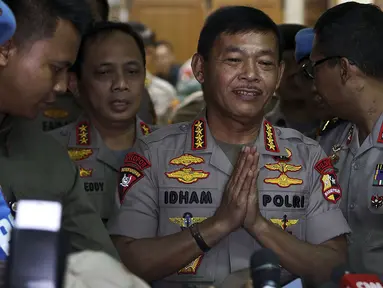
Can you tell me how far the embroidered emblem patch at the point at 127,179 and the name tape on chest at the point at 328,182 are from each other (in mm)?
548

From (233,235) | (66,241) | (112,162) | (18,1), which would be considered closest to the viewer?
(66,241)

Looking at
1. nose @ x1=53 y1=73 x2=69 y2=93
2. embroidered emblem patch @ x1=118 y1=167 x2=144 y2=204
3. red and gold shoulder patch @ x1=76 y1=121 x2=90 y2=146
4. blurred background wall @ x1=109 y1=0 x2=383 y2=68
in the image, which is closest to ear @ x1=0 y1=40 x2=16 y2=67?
nose @ x1=53 y1=73 x2=69 y2=93

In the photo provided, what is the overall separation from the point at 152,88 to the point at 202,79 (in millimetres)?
4229

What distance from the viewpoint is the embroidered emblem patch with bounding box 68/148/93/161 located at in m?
2.97

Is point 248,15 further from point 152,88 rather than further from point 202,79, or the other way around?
point 152,88

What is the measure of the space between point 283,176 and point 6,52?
0.95m

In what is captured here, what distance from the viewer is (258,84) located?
2350mm

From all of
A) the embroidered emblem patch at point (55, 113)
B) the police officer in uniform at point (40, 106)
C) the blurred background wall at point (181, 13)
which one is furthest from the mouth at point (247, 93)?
the blurred background wall at point (181, 13)

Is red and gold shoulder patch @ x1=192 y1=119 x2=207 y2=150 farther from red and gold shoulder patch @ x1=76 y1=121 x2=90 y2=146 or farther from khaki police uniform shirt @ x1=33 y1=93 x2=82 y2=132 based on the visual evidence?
khaki police uniform shirt @ x1=33 y1=93 x2=82 y2=132

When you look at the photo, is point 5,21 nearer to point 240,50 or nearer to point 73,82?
point 240,50

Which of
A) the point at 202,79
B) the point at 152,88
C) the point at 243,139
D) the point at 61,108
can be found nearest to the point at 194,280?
the point at 243,139

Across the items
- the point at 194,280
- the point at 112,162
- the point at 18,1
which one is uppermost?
the point at 18,1

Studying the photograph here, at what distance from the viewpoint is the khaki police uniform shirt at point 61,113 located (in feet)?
11.9

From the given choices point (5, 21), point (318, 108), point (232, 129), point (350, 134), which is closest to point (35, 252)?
point (5, 21)
